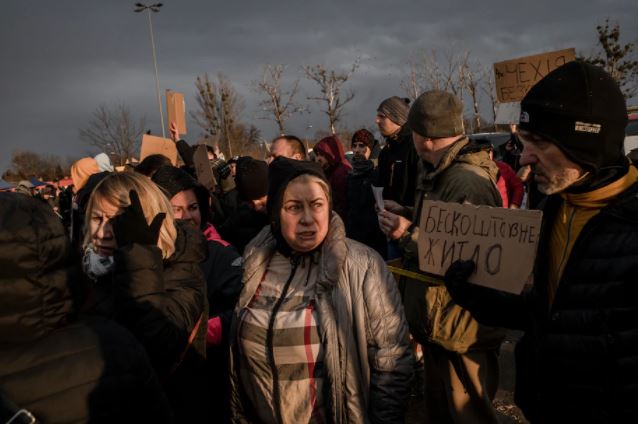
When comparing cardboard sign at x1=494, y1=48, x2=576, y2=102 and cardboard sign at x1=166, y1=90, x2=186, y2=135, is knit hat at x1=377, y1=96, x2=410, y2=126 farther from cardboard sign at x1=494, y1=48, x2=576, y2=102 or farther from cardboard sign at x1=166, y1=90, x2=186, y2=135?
cardboard sign at x1=166, y1=90, x2=186, y2=135

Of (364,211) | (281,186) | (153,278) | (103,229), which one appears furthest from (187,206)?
(364,211)

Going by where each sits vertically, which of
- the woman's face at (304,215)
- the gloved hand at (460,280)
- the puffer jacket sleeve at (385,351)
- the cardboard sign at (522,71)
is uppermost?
the cardboard sign at (522,71)

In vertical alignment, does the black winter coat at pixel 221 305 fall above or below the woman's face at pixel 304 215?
below

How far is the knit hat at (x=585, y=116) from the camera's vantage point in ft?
5.46

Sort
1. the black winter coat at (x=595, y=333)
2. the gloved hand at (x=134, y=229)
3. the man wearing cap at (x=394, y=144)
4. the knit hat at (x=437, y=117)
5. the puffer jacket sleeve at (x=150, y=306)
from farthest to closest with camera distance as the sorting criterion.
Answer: the man wearing cap at (x=394, y=144) < the knit hat at (x=437, y=117) < the gloved hand at (x=134, y=229) < the puffer jacket sleeve at (x=150, y=306) < the black winter coat at (x=595, y=333)

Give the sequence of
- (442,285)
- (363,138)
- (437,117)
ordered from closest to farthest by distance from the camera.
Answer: (442,285) < (437,117) < (363,138)

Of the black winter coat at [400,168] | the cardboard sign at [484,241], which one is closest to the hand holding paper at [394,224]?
the cardboard sign at [484,241]

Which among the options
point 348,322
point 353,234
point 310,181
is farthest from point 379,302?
point 353,234

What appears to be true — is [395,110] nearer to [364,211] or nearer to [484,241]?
[364,211]

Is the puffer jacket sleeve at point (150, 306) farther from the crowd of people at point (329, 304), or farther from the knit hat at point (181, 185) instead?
the knit hat at point (181, 185)

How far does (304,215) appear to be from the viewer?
2164 mm

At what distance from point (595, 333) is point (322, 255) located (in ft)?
3.46

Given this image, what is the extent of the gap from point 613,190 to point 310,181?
1179mm

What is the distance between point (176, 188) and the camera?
329 centimetres
